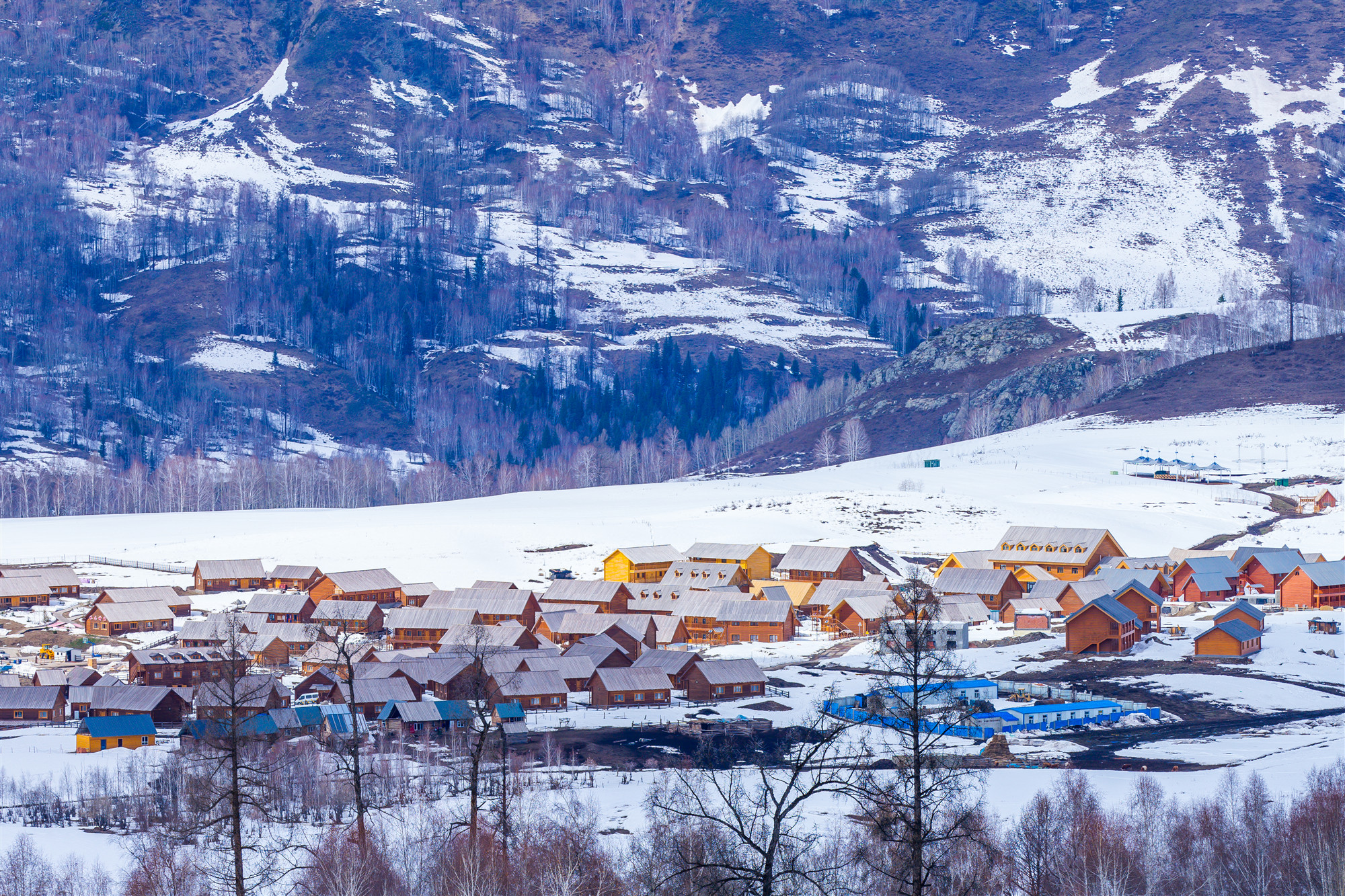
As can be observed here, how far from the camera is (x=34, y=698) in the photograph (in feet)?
195

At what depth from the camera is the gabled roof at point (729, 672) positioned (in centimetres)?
6238

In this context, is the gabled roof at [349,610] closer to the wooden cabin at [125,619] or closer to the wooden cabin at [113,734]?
the wooden cabin at [125,619]

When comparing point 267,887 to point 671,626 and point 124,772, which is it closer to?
point 124,772

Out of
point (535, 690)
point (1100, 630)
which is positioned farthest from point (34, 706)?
point (1100, 630)

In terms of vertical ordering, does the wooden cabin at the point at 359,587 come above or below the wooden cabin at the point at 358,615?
above

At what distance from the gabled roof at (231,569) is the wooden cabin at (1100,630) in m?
46.6

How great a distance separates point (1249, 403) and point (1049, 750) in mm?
121231

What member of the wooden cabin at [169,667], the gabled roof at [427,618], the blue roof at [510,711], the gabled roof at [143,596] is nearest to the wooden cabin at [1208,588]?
the gabled roof at [427,618]

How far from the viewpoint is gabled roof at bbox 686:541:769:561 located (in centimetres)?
9438

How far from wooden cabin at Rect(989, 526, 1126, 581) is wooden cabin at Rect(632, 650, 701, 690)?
31.5 metres

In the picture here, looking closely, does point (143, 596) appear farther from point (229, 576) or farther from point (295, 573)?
point (229, 576)

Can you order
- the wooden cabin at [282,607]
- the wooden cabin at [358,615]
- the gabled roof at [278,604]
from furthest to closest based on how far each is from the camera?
the gabled roof at [278,604]
the wooden cabin at [282,607]
the wooden cabin at [358,615]

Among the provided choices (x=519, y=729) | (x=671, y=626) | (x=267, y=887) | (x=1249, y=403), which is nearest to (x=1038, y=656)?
(x=671, y=626)

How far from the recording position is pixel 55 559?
101m
